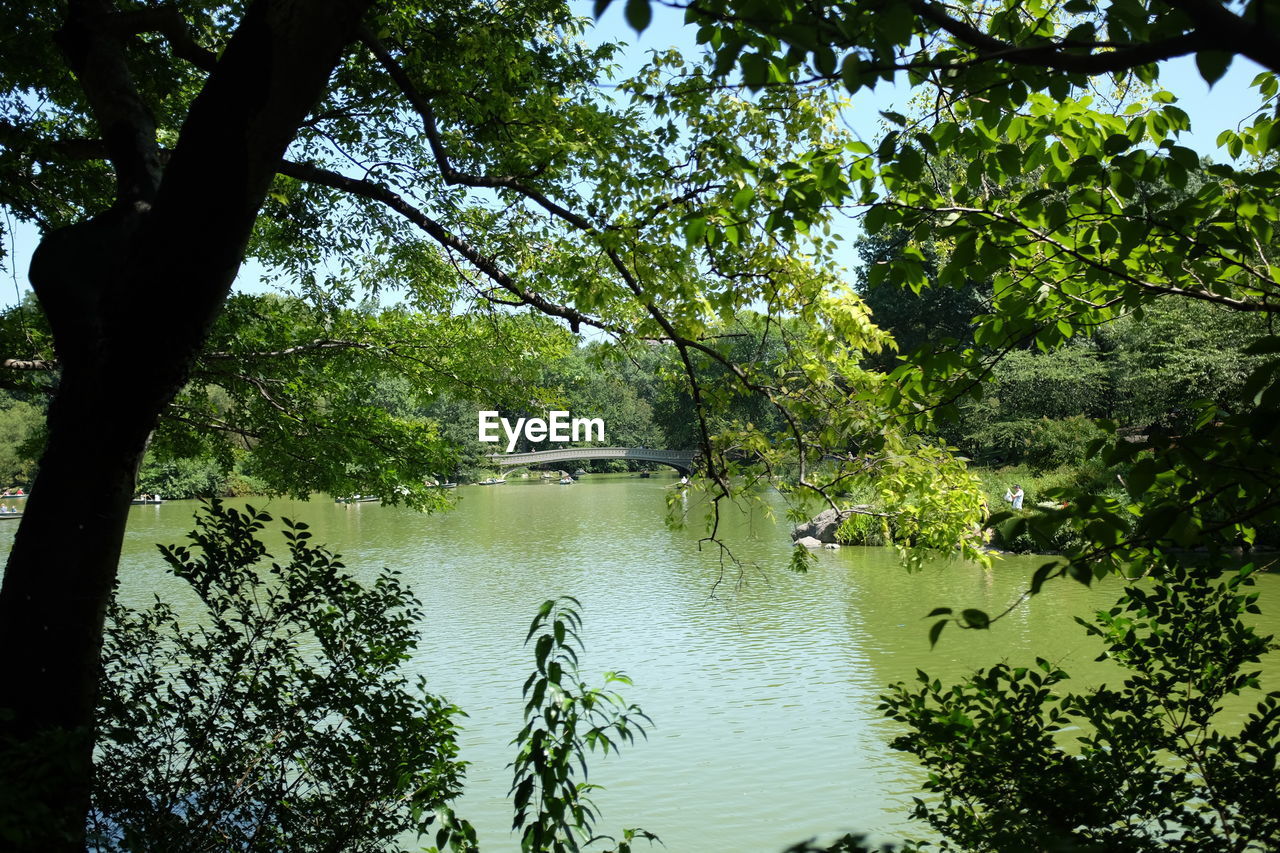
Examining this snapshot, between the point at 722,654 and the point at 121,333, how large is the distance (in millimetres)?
7816

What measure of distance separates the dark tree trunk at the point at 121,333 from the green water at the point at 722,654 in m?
2.21

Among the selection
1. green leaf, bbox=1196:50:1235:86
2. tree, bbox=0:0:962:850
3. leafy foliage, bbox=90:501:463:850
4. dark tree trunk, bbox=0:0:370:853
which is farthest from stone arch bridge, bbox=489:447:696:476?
green leaf, bbox=1196:50:1235:86

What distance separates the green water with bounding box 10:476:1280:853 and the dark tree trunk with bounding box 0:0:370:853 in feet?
7.25

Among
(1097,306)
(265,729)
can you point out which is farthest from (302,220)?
(1097,306)


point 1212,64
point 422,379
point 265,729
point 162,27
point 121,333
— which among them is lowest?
point 265,729

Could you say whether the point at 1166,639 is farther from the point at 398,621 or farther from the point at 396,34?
the point at 396,34

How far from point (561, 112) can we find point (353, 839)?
150 inches

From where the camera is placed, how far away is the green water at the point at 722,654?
586 cm

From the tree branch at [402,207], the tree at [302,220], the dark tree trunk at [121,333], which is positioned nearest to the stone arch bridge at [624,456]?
the tree at [302,220]

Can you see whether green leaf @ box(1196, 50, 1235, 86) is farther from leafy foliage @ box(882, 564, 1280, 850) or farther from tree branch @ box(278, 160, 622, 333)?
tree branch @ box(278, 160, 622, 333)

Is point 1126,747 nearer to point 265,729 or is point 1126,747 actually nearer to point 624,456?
point 265,729

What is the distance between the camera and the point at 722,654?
941 centimetres

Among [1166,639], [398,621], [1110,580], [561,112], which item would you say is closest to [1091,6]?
[1166,639]

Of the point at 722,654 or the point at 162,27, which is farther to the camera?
the point at 722,654
